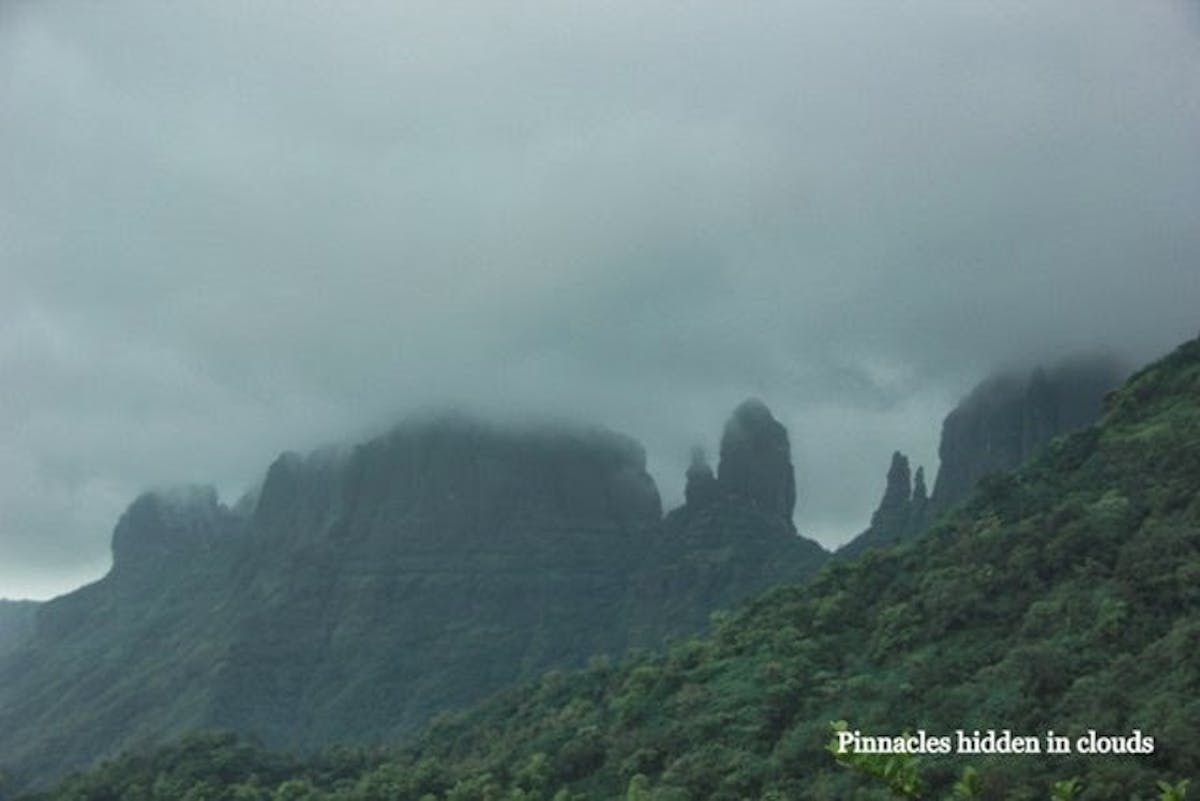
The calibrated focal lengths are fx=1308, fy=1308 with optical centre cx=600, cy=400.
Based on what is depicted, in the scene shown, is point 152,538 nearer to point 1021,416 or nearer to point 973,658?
point 1021,416

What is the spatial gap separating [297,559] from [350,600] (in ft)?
35.8

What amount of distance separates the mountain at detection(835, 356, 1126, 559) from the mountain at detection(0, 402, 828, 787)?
9.95 m

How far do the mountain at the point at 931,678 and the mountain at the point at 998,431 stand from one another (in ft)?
191

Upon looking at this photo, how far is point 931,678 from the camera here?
46219 mm

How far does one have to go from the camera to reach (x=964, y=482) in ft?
424

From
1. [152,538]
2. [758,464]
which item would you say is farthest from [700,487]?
[152,538]

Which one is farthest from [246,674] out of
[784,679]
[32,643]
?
[784,679]

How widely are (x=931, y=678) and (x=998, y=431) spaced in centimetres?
8817

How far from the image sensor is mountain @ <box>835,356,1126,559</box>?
124m

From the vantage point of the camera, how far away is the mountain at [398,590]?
125 m

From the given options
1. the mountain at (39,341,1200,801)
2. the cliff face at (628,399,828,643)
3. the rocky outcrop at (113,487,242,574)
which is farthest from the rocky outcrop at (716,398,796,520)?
the mountain at (39,341,1200,801)

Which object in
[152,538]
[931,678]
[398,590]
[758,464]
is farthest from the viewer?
[152,538]

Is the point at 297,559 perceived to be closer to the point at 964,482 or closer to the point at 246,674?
the point at 246,674

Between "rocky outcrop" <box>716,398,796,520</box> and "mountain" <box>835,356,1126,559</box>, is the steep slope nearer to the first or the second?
"mountain" <box>835,356,1126,559</box>
